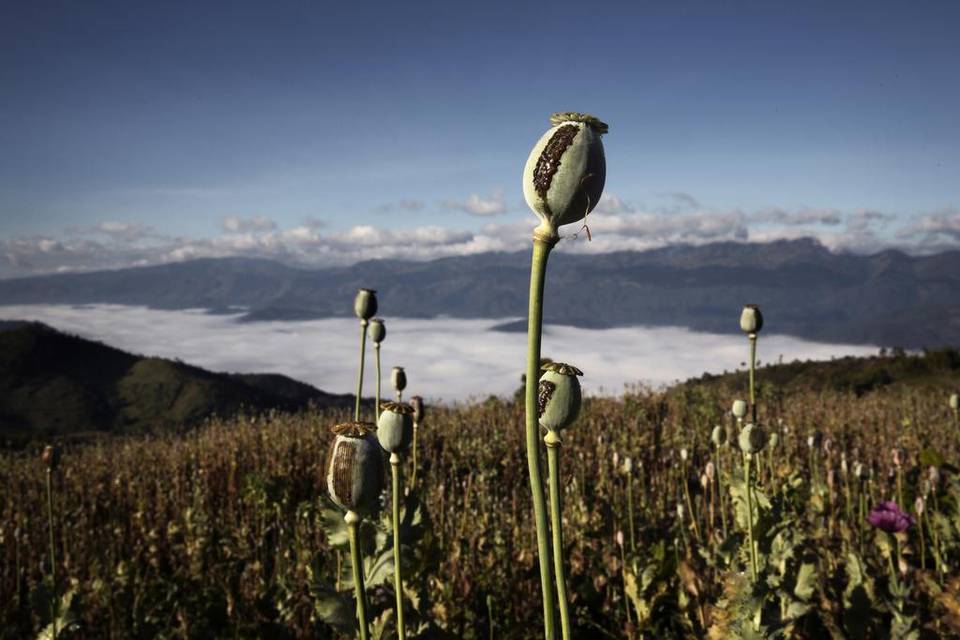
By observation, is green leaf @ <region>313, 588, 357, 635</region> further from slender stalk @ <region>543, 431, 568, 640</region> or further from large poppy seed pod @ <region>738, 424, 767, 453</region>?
large poppy seed pod @ <region>738, 424, 767, 453</region>

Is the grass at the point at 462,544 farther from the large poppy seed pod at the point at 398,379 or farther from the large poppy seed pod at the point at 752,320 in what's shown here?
the large poppy seed pod at the point at 752,320

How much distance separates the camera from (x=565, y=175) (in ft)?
2.83

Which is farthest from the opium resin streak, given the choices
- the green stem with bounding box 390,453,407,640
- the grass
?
the grass

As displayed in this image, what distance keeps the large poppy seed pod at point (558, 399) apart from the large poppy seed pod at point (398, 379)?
159cm

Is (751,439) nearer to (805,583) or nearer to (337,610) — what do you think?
(805,583)

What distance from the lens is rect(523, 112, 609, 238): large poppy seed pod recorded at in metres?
0.86

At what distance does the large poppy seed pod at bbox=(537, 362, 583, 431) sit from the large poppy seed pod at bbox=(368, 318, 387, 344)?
5.06 ft

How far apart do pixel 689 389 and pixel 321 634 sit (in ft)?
39.9

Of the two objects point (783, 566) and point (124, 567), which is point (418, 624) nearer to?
point (783, 566)

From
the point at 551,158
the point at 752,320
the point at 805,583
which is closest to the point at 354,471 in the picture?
the point at 551,158

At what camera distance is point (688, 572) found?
3557 mm

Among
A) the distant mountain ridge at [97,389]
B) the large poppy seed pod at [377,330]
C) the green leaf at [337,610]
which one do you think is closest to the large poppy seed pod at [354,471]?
the green leaf at [337,610]

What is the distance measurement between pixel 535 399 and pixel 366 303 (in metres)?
1.71

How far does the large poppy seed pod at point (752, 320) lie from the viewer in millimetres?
2543
